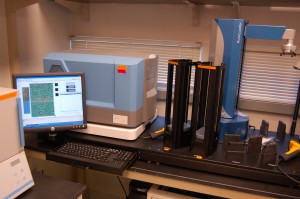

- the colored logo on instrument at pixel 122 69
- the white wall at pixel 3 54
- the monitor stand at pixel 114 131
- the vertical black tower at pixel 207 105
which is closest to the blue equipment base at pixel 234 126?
the vertical black tower at pixel 207 105

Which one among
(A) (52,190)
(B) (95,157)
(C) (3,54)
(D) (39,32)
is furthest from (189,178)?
(D) (39,32)

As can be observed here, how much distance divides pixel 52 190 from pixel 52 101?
53 centimetres

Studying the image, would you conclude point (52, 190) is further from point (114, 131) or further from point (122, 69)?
point (122, 69)

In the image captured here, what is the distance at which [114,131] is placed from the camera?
5.39ft

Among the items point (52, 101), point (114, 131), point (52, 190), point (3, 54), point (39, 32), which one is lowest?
point (52, 190)

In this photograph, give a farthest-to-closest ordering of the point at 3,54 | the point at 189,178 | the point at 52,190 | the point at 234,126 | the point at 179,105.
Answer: the point at 3,54 < the point at 234,126 < the point at 179,105 < the point at 189,178 < the point at 52,190

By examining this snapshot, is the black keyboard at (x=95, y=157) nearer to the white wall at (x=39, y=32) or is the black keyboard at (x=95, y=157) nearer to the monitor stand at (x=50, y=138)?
the monitor stand at (x=50, y=138)

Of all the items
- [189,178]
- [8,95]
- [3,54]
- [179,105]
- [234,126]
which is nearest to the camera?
[8,95]

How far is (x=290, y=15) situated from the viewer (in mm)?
1914

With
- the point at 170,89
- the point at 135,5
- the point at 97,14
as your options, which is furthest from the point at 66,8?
the point at 170,89

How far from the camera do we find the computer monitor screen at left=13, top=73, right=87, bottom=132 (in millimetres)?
1536

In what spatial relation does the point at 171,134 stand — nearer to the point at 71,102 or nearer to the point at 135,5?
the point at 71,102

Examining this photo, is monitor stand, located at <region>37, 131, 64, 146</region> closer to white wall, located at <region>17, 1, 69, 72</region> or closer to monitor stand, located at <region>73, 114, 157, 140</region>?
monitor stand, located at <region>73, 114, 157, 140</region>

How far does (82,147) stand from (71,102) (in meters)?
0.27
